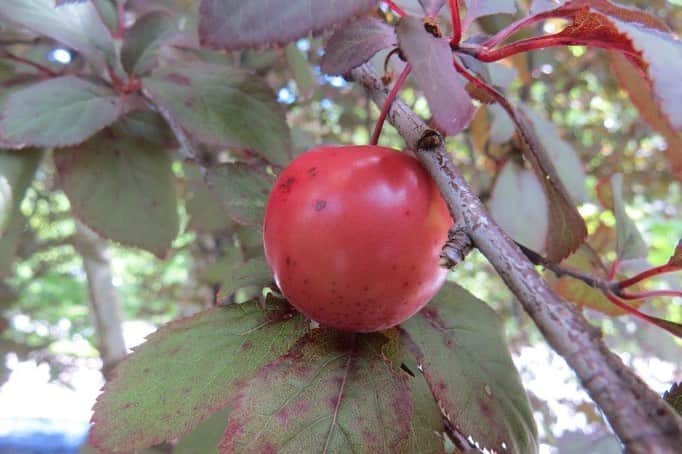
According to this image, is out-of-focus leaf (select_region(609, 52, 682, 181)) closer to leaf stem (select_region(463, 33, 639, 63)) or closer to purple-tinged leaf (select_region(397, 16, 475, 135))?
leaf stem (select_region(463, 33, 639, 63))

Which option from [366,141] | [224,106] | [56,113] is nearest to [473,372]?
[224,106]

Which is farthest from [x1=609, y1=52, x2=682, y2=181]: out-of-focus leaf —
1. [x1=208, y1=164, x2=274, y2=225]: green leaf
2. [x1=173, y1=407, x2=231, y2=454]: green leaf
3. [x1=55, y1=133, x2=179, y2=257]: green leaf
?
[x1=55, y1=133, x2=179, y2=257]: green leaf

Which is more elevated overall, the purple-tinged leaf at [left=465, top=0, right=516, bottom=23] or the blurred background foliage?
the purple-tinged leaf at [left=465, top=0, right=516, bottom=23]

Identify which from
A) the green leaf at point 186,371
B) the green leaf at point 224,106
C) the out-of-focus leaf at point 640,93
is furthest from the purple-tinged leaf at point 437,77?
the green leaf at point 224,106

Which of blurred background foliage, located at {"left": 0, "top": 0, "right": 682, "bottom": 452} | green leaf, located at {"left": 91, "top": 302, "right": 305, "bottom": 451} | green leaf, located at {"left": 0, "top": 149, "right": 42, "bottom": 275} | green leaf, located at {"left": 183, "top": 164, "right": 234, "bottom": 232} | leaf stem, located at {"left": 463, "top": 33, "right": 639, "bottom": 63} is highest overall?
leaf stem, located at {"left": 463, "top": 33, "right": 639, "bottom": 63}

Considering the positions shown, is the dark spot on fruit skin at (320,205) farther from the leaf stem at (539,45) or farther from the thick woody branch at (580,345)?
the leaf stem at (539,45)

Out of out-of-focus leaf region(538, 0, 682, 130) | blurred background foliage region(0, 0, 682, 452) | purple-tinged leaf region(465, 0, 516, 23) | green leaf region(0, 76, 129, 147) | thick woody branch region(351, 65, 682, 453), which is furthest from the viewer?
blurred background foliage region(0, 0, 682, 452)

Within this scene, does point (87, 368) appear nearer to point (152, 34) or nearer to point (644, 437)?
point (152, 34)
